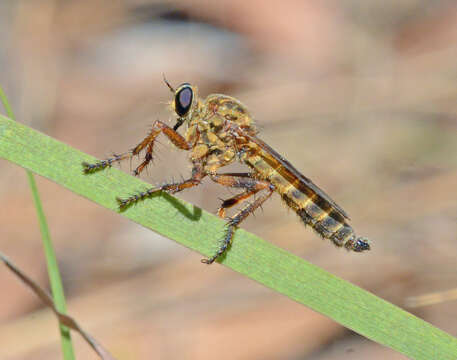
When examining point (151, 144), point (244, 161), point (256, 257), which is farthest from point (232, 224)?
point (244, 161)

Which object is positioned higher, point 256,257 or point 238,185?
point 238,185

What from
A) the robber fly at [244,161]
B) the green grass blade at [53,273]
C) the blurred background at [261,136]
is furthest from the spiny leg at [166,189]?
the blurred background at [261,136]

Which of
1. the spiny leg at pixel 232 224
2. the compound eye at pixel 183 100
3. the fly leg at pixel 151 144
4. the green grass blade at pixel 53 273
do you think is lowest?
the green grass blade at pixel 53 273

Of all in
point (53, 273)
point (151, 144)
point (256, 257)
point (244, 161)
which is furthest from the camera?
point (244, 161)

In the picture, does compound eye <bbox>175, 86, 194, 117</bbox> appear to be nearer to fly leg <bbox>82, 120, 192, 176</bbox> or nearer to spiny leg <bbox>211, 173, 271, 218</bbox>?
fly leg <bbox>82, 120, 192, 176</bbox>

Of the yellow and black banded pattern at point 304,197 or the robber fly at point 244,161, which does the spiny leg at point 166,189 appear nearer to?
the robber fly at point 244,161

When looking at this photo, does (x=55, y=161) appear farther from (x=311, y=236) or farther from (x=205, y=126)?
(x=311, y=236)

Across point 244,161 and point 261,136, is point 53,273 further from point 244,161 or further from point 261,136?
point 261,136

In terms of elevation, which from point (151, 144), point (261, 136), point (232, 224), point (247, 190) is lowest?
point (232, 224)
